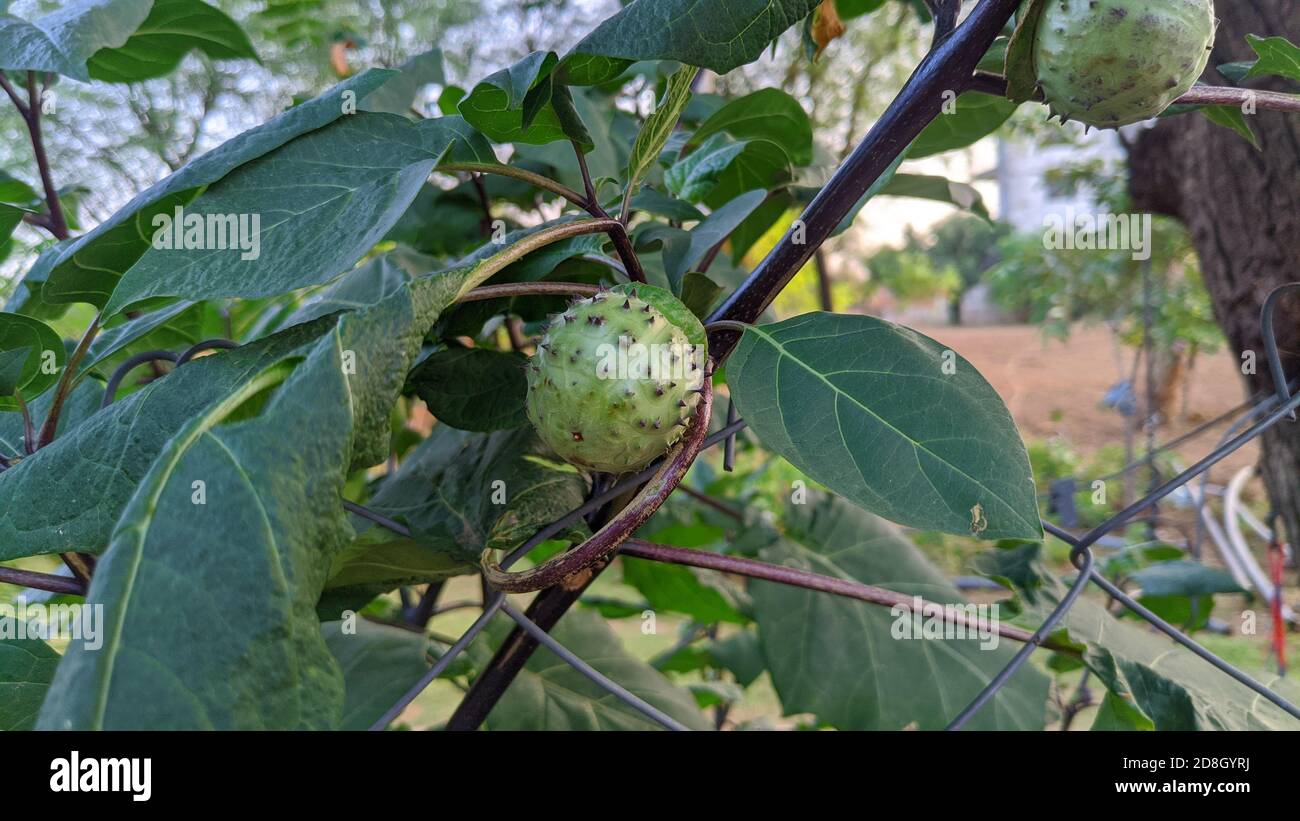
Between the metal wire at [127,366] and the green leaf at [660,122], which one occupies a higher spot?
the green leaf at [660,122]

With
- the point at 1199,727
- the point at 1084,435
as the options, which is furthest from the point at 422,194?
the point at 1084,435

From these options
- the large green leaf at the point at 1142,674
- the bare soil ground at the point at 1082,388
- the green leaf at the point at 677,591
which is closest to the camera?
the large green leaf at the point at 1142,674

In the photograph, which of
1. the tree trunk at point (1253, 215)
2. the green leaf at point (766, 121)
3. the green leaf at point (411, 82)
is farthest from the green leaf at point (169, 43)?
the tree trunk at point (1253, 215)

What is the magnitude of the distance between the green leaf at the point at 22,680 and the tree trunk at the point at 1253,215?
1.00 metres

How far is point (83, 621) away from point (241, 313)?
0.69 metres

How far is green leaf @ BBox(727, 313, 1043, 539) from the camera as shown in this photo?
0.37m

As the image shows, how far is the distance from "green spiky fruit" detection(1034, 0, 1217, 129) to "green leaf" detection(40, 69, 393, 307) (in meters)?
0.30

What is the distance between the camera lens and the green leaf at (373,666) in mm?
664

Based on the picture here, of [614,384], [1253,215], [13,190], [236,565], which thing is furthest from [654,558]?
[1253,215]

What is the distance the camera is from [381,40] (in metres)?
6.04

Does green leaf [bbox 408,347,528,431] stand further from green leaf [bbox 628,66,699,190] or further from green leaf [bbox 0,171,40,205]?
green leaf [bbox 0,171,40,205]

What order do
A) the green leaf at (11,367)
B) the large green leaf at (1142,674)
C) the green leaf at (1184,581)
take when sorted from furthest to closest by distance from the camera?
the green leaf at (1184,581) < the large green leaf at (1142,674) < the green leaf at (11,367)

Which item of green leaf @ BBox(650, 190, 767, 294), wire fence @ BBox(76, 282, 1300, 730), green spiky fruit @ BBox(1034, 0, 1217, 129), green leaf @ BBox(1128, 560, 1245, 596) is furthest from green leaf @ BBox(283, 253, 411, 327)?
green leaf @ BBox(1128, 560, 1245, 596)

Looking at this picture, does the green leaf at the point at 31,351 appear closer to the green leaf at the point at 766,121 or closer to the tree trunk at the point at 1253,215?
the green leaf at the point at 766,121
